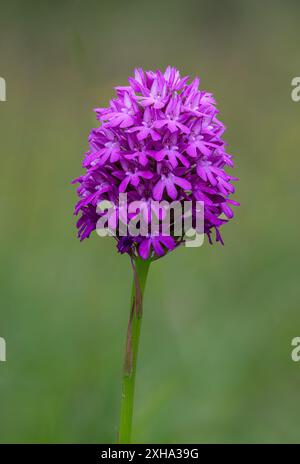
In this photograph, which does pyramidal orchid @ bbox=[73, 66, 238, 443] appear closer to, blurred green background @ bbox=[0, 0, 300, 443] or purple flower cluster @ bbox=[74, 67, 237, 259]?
purple flower cluster @ bbox=[74, 67, 237, 259]

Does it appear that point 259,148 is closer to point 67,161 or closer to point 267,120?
point 267,120

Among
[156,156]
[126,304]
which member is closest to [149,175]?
[156,156]

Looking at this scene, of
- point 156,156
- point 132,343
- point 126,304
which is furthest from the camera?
point 126,304

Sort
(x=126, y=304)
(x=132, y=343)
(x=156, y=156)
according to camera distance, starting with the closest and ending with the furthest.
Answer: (x=156, y=156) < (x=132, y=343) < (x=126, y=304)

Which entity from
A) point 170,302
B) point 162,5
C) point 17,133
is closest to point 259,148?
point 170,302

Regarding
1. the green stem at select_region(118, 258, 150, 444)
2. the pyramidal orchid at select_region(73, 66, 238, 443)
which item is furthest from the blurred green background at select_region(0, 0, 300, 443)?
the pyramidal orchid at select_region(73, 66, 238, 443)

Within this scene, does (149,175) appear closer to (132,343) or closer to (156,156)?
(156,156)

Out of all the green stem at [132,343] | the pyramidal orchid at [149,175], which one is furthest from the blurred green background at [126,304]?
the pyramidal orchid at [149,175]

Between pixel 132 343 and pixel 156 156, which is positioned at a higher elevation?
pixel 156 156
